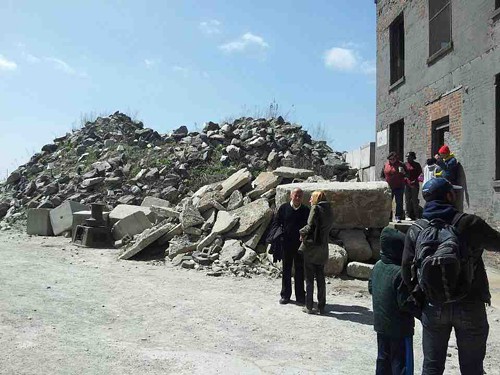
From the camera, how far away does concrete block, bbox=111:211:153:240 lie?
43.3 feet

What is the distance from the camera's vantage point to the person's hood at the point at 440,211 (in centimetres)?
307

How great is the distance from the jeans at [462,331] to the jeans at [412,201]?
8942 millimetres

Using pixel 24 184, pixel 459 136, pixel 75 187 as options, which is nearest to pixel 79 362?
pixel 459 136

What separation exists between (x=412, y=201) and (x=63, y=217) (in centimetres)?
1037

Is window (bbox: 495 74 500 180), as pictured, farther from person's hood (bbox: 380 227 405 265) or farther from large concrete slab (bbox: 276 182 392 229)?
person's hood (bbox: 380 227 405 265)

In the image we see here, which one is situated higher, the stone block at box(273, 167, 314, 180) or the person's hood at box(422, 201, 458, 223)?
the stone block at box(273, 167, 314, 180)

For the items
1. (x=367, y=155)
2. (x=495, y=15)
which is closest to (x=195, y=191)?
(x=367, y=155)

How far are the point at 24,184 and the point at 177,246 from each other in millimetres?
13572

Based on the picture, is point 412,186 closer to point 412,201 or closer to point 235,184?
point 412,201

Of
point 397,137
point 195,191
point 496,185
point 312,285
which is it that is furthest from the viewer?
point 195,191

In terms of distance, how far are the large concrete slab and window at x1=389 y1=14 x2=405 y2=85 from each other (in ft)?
22.8

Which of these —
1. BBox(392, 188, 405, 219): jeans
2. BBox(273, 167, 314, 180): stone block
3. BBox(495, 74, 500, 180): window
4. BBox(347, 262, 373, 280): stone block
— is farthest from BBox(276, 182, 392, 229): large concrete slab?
BBox(273, 167, 314, 180): stone block

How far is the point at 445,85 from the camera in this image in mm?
11828

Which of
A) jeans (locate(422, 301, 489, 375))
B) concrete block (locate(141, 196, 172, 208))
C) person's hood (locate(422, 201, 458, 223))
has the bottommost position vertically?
jeans (locate(422, 301, 489, 375))
